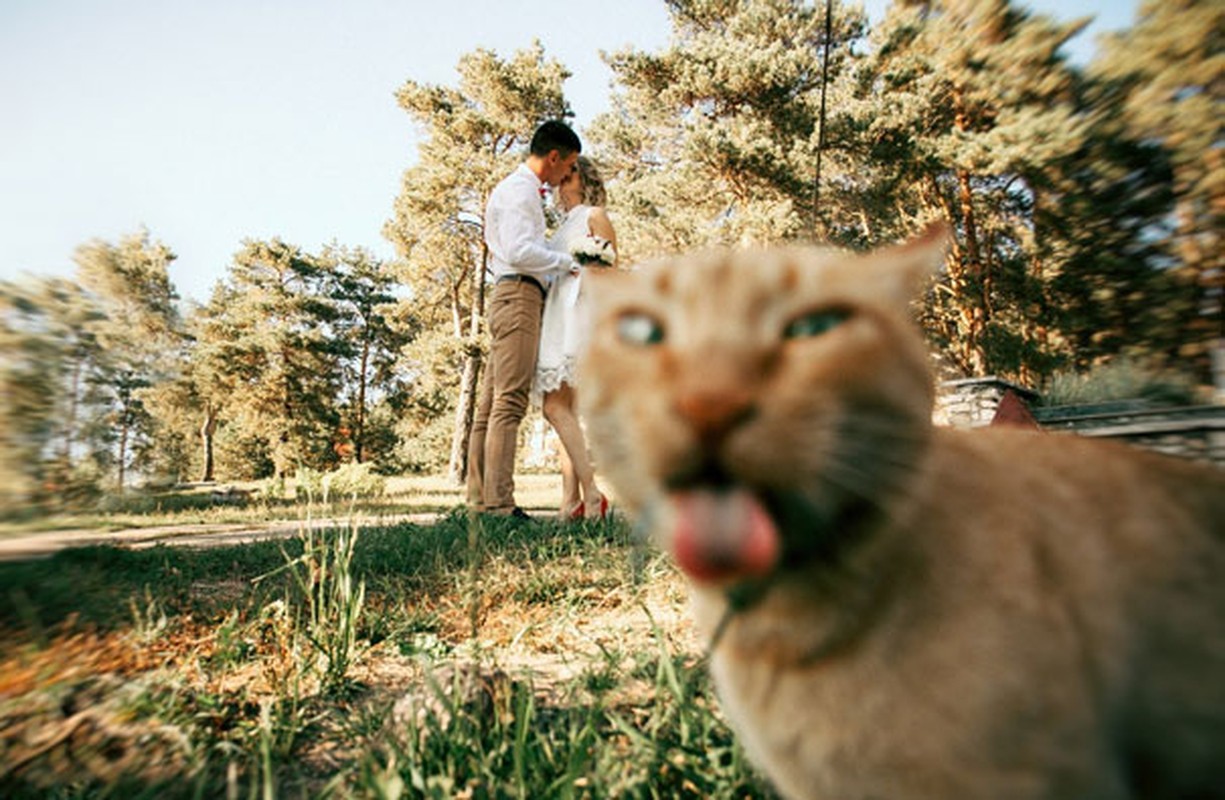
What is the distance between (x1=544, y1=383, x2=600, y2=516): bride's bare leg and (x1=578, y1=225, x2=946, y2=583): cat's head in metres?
3.74

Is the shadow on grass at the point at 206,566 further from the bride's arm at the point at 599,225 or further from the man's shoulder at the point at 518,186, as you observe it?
the man's shoulder at the point at 518,186

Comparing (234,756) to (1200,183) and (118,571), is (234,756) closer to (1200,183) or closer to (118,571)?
(118,571)

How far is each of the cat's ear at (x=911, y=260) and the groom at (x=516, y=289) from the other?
374 cm

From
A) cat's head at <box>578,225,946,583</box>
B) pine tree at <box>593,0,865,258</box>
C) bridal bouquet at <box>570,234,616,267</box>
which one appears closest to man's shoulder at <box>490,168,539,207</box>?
bridal bouquet at <box>570,234,616,267</box>

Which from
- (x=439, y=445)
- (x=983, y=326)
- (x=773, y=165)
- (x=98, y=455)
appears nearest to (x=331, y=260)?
(x=439, y=445)

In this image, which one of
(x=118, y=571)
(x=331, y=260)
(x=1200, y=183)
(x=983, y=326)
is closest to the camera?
(x=118, y=571)

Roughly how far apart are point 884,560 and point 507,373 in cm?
411

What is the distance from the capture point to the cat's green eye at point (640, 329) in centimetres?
85

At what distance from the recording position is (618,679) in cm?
172

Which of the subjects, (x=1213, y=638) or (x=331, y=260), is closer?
(x=1213, y=638)

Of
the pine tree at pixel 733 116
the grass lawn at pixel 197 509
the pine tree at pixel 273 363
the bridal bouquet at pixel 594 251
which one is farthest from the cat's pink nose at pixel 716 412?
the pine tree at pixel 273 363

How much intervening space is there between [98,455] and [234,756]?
98cm

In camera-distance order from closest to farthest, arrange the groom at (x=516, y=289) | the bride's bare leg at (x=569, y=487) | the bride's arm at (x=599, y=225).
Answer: the bride's arm at (x=599, y=225) < the groom at (x=516, y=289) < the bride's bare leg at (x=569, y=487)

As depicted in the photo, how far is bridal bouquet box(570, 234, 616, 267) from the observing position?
3883mm
